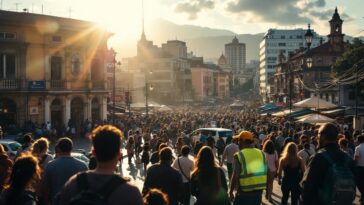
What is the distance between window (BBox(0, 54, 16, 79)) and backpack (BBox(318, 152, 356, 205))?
3500 centimetres

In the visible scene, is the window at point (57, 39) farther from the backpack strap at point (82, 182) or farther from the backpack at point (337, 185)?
the backpack strap at point (82, 182)

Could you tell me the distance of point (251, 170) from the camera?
748cm

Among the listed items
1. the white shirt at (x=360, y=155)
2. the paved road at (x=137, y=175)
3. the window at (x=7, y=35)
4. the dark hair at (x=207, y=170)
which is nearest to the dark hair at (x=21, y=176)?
the dark hair at (x=207, y=170)

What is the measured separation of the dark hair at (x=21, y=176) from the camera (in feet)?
15.6

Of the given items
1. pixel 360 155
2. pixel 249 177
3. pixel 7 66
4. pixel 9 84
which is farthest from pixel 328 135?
pixel 7 66

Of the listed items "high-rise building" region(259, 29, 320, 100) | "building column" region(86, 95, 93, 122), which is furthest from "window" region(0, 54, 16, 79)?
"high-rise building" region(259, 29, 320, 100)

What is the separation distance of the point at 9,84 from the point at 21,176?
34133mm

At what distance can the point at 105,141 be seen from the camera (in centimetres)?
386

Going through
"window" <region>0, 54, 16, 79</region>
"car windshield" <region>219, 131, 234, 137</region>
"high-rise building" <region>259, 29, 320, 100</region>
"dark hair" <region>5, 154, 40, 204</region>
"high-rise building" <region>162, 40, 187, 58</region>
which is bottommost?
"car windshield" <region>219, 131, 234, 137</region>

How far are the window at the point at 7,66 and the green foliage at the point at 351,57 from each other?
33.6 meters

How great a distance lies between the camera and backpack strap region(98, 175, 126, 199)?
3635mm

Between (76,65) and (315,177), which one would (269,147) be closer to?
(315,177)

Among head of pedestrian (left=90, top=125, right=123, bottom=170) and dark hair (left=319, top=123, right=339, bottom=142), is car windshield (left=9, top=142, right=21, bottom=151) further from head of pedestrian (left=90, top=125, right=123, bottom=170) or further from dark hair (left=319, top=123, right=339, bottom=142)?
head of pedestrian (left=90, top=125, right=123, bottom=170)

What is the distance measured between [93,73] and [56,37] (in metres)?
5.64
